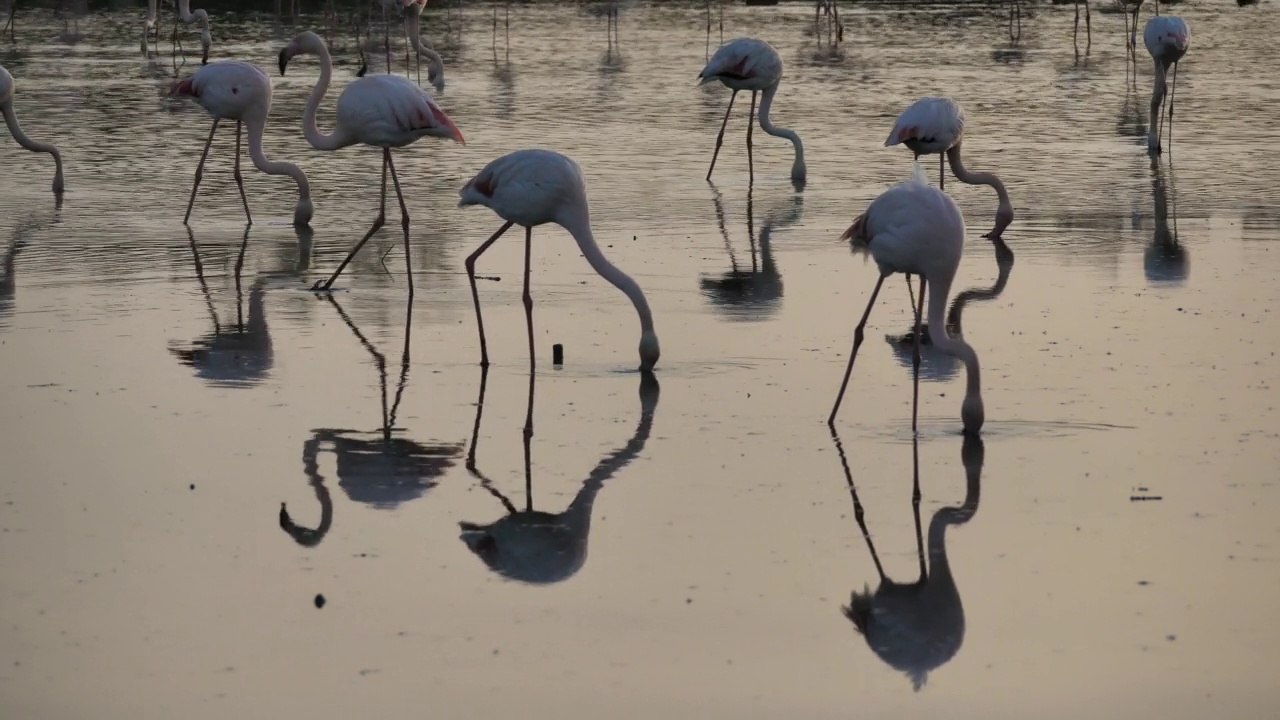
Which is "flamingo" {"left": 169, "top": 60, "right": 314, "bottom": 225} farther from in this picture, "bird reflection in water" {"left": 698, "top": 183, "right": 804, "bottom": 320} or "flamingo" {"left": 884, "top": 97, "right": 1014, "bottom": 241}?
"flamingo" {"left": 884, "top": 97, "right": 1014, "bottom": 241}

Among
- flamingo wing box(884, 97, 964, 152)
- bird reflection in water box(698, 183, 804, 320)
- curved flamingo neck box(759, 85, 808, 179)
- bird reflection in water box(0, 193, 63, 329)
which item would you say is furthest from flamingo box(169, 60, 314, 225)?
curved flamingo neck box(759, 85, 808, 179)

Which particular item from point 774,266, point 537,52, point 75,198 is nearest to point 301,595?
point 774,266

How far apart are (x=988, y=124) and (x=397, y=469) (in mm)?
12014

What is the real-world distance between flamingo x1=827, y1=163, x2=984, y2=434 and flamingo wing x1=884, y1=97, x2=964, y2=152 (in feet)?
14.6

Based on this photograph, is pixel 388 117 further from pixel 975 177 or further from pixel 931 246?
pixel 975 177

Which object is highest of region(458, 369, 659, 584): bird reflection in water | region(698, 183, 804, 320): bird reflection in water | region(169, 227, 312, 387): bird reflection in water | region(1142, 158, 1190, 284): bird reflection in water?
region(1142, 158, 1190, 284): bird reflection in water

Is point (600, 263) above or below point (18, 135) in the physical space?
below

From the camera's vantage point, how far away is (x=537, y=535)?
20.3 ft

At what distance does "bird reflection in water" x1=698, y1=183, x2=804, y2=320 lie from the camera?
9828mm

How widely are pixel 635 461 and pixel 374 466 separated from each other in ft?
3.15

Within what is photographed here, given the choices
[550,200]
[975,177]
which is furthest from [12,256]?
[975,177]

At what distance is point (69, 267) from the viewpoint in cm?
1098

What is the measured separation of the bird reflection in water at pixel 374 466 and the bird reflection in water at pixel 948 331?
2229mm

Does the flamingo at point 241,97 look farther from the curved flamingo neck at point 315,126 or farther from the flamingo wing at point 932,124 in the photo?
the flamingo wing at point 932,124
